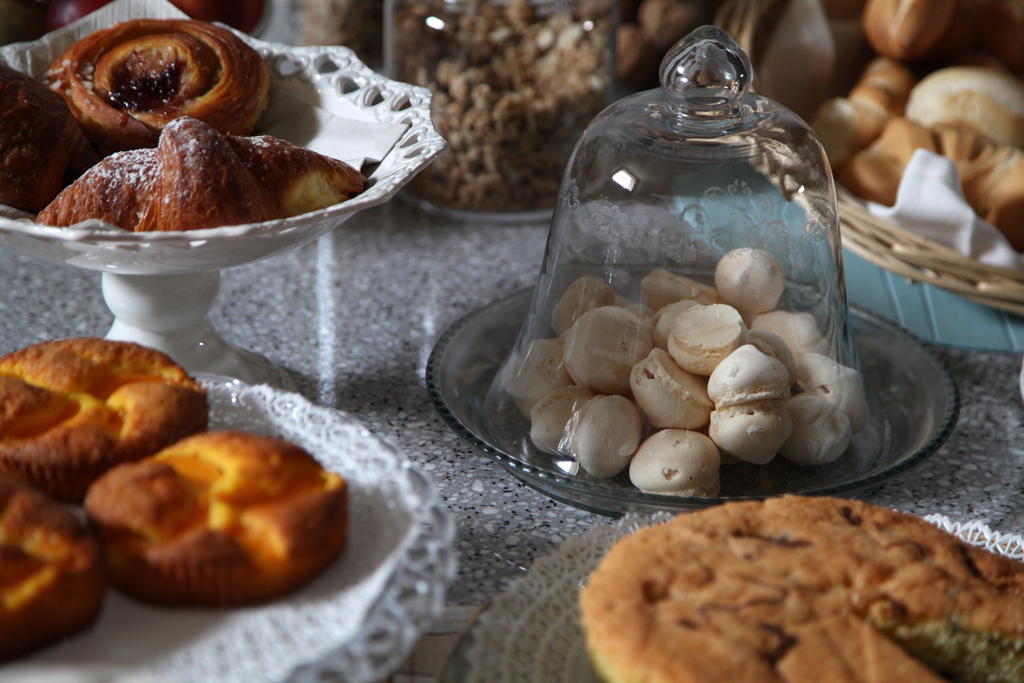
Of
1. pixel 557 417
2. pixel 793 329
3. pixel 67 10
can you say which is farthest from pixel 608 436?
pixel 67 10

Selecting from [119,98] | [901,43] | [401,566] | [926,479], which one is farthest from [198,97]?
[901,43]

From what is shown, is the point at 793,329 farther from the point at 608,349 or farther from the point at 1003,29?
the point at 1003,29

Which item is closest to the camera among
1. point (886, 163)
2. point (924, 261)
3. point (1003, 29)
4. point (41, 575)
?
point (41, 575)

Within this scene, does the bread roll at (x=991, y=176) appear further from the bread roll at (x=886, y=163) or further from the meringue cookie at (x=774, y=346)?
the meringue cookie at (x=774, y=346)

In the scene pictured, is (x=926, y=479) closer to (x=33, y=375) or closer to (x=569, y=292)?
(x=569, y=292)

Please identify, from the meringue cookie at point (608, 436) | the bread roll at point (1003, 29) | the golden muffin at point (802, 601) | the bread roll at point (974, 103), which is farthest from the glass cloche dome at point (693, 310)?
the bread roll at point (1003, 29)

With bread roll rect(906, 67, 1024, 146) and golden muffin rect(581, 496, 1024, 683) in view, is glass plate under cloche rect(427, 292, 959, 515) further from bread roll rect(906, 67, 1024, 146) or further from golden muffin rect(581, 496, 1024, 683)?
bread roll rect(906, 67, 1024, 146)
